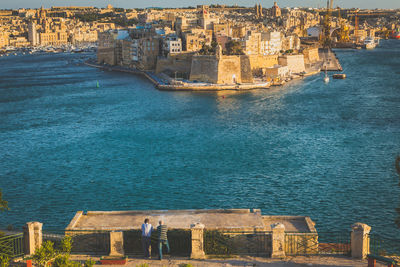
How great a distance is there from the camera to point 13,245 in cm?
486

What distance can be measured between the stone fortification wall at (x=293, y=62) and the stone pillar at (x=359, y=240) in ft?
83.8

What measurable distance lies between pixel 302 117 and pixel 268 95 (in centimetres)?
512

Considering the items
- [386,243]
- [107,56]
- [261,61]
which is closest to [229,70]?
[261,61]

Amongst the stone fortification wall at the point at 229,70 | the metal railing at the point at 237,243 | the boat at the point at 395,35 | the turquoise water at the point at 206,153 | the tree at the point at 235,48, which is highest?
the boat at the point at 395,35

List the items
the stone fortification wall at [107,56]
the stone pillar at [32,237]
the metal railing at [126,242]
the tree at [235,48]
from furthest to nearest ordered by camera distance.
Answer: the stone fortification wall at [107,56] → the tree at [235,48] → the metal railing at [126,242] → the stone pillar at [32,237]

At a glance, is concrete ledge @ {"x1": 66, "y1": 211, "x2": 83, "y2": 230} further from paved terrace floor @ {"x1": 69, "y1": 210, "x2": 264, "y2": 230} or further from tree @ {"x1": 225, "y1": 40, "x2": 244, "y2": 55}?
tree @ {"x1": 225, "y1": 40, "x2": 244, "y2": 55}

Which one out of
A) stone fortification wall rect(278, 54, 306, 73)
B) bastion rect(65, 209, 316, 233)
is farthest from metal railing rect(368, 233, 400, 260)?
stone fortification wall rect(278, 54, 306, 73)

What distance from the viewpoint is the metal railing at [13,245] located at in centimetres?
470

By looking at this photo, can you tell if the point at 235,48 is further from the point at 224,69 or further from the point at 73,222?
the point at 73,222

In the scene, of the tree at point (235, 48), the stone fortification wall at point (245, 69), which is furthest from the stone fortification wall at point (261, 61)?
the stone fortification wall at point (245, 69)

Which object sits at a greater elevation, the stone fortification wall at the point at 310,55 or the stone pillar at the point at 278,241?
the stone fortification wall at the point at 310,55

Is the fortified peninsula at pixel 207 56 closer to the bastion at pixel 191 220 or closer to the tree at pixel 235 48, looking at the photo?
the tree at pixel 235 48

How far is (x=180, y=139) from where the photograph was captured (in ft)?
47.1

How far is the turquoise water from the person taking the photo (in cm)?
917
